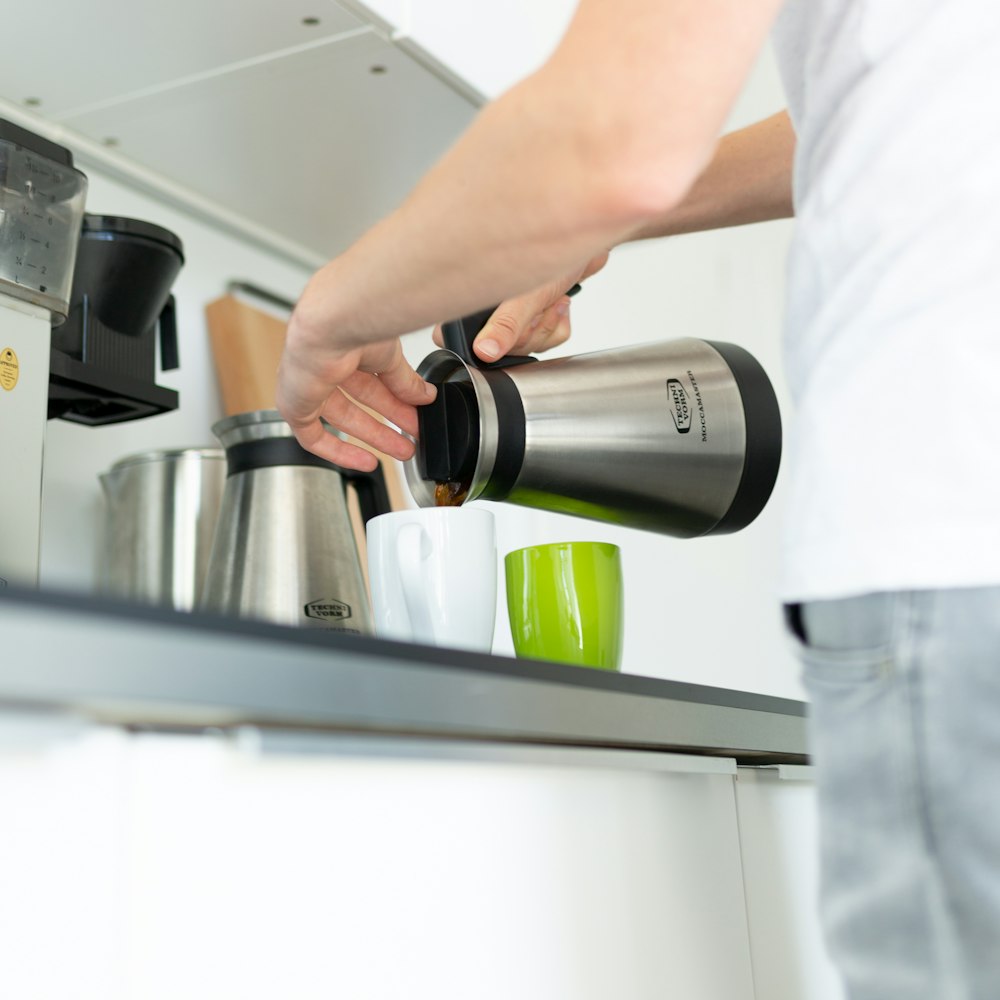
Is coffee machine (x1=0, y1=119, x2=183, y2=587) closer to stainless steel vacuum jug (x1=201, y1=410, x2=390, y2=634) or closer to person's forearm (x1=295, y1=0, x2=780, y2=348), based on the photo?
stainless steel vacuum jug (x1=201, y1=410, x2=390, y2=634)

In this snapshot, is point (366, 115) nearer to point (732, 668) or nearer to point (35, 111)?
point (35, 111)

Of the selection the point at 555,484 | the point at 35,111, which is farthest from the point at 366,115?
the point at 555,484

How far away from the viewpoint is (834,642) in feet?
1.61

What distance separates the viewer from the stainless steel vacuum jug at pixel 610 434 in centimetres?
83

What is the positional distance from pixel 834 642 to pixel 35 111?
1.18 metres

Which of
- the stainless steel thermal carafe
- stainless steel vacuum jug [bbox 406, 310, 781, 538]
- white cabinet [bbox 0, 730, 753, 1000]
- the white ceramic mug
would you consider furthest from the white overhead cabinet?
white cabinet [bbox 0, 730, 753, 1000]

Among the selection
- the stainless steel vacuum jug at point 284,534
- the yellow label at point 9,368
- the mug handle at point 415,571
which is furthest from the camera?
the stainless steel vacuum jug at point 284,534

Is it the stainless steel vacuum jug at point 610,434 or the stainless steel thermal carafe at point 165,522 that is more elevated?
the stainless steel thermal carafe at point 165,522

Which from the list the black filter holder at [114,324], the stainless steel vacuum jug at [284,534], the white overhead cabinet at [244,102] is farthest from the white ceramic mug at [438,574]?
the white overhead cabinet at [244,102]

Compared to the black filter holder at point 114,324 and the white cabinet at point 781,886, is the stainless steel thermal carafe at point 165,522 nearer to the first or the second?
the black filter holder at point 114,324

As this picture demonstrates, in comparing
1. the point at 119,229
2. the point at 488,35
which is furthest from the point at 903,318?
the point at 488,35

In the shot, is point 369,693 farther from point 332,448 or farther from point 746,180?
point 746,180

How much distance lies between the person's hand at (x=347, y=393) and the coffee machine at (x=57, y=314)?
0.24m

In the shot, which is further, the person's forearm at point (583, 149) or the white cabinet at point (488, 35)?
the white cabinet at point (488, 35)
